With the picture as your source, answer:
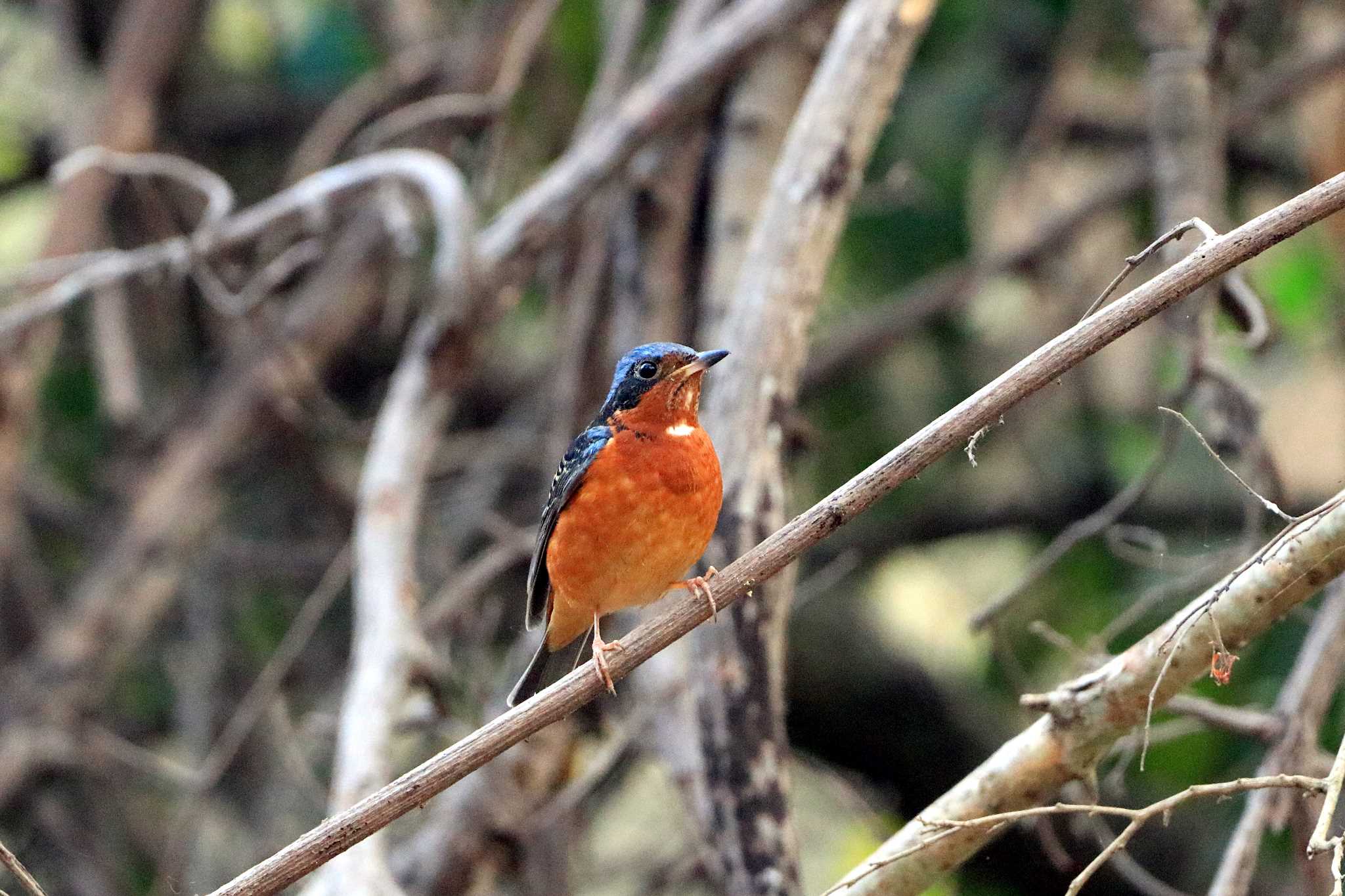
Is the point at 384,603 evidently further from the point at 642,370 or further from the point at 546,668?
the point at 642,370

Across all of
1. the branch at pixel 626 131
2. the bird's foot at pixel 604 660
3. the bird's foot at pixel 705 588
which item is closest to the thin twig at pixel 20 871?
the bird's foot at pixel 604 660

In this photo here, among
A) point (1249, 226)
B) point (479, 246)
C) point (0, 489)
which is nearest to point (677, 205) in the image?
point (479, 246)

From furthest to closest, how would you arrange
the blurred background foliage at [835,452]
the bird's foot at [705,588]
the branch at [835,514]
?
the blurred background foliage at [835,452] < the bird's foot at [705,588] < the branch at [835,514]

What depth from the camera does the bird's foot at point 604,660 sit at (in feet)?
7.98

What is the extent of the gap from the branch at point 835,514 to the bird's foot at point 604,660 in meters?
0.02

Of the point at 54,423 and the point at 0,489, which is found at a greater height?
the point at 54,423

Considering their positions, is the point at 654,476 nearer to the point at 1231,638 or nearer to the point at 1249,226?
the point at 1231,638

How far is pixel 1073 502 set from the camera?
6.21 metres

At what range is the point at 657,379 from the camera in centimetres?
352

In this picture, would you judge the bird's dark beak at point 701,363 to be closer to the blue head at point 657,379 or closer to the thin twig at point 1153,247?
the blue head at point 657,379

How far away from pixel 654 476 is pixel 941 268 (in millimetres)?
3507

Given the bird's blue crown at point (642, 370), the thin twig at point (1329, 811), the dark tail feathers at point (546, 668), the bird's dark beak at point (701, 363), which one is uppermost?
the bird's blue crown at point (642, 370)

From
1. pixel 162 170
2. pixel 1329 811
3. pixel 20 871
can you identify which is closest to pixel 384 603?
pixel 162 170

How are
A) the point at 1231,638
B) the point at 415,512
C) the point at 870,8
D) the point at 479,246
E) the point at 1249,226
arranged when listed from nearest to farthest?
the point at 1249,226 < the point at 1231,638 < the point at 870,8 < the point at 415,512 < the point at 479,246
